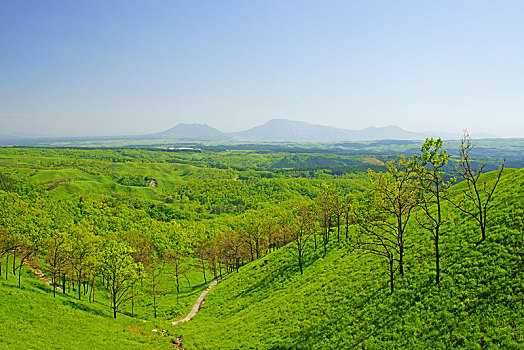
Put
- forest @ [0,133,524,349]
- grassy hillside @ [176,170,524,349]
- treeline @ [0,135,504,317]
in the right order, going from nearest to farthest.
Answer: grassy hillside @ [176,170,524,349] → forest @ [0,133,524,349] → treeline @ [0,135,504,317]

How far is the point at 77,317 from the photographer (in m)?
33.9

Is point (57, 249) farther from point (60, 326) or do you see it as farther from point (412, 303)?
point (412, 303)

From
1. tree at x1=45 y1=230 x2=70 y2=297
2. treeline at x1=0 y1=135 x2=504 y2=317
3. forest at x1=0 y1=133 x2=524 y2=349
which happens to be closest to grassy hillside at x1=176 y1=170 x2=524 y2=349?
forest at x1=0 y1=133 x2=524 y2=349

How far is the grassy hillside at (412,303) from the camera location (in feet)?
60.0

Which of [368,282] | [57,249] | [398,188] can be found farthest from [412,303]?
[57,249]

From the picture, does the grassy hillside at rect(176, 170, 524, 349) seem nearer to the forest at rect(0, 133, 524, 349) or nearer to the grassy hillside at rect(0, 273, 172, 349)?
the forest at rect(0, 133, 524, 349)

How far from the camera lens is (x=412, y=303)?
2228cm

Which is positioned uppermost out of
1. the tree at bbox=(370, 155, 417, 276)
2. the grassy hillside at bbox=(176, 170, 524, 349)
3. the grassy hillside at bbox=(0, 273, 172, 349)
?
the tree at bbox=(370, 155, 417, 276)

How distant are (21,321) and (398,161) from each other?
4669cm

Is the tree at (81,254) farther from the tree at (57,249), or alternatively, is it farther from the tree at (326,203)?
the tree at (326,203)

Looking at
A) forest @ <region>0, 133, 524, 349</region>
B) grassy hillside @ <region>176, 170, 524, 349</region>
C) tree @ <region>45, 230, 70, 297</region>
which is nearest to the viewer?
grassy hillside @ <region>176, 170, 524, 349</region>

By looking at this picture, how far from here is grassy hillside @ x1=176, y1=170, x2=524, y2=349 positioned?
18.3m

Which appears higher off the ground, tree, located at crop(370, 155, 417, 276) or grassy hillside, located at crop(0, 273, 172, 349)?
tree, located at crop(370, 155, 417, 276)

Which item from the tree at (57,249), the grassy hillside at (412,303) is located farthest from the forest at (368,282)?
the tree at (57,249)
